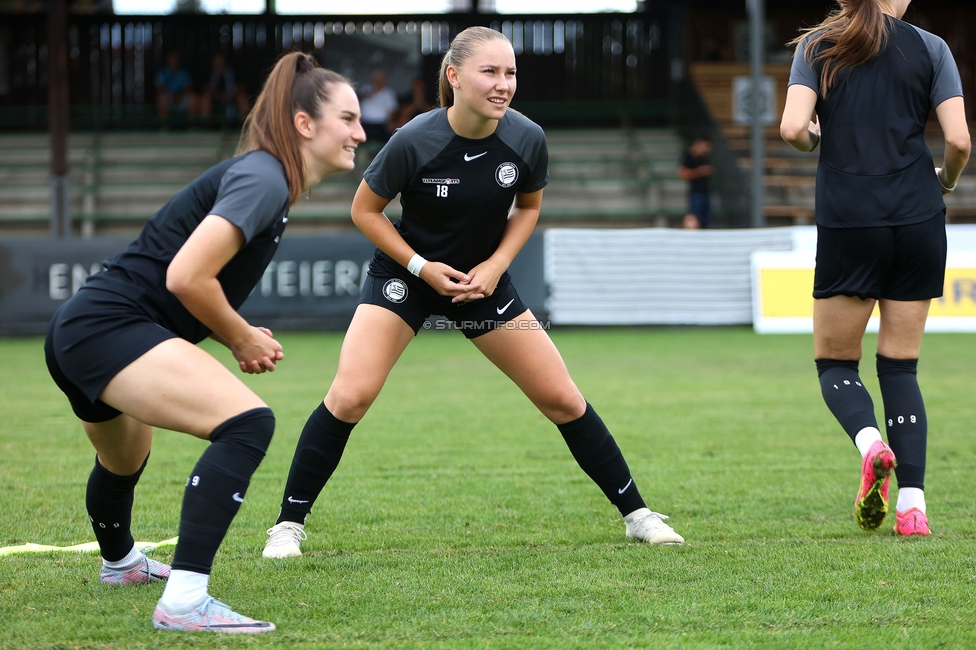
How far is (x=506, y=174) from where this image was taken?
3.77m

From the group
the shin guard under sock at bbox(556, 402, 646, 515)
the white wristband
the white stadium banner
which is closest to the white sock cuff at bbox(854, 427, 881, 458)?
the shin guard under sock at bbox(556, 402, 646, 515)

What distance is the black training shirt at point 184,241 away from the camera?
8.95ft

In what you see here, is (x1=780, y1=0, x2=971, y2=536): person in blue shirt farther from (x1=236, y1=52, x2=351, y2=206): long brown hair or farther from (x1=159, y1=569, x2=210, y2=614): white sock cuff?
(x1=159, y1=569, x2=210, y2=614): white sock cuff

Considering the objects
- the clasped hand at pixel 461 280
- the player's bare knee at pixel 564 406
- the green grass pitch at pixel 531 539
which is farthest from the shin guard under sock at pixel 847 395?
the clasped hand at pixel 461 280

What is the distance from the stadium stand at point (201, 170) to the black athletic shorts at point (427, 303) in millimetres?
13396

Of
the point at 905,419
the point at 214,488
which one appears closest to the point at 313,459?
the point at 214,488

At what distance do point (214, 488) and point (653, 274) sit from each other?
11511mm

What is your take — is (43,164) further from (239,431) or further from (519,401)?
(239,431)

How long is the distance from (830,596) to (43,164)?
2000cm

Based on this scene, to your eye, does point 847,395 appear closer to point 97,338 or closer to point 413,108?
point 97,338

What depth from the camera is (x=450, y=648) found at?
262cm

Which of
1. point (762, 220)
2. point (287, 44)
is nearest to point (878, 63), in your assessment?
point (762, 220)

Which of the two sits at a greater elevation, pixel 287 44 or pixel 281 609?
pixel 287 44

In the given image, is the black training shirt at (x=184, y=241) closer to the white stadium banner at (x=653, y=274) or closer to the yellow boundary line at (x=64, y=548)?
the yellow boundary line at (x=64, y=548)
